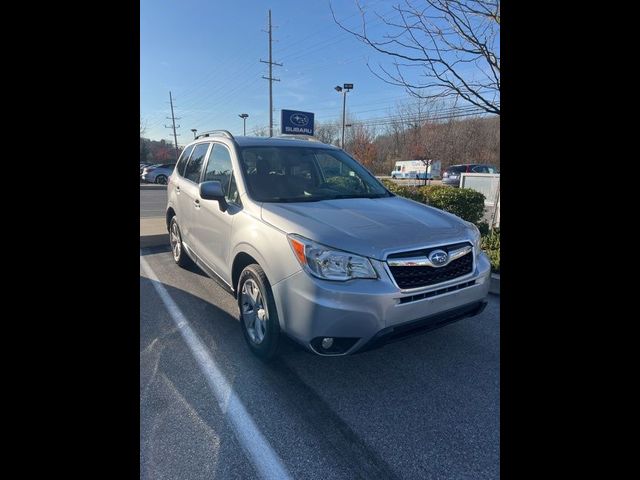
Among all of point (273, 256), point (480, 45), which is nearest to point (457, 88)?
point (480, 45)

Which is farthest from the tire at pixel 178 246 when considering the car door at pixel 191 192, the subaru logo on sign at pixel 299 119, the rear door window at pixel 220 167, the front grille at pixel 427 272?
the subaru logo on sign at pixel 299 119

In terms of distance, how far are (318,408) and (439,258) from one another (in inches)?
51.5

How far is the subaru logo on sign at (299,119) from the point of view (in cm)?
1784

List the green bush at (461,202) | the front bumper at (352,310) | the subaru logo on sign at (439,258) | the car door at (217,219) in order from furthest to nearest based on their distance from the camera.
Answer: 1. the green bush at (461,202)
2. the car door at (217,219)
3. the subaru logo on sign at (439,258)
4. the front bumper at (352,310)

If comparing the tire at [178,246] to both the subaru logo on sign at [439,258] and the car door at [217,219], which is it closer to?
the car door at [217,219]

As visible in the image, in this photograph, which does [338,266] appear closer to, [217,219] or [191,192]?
[217,219]

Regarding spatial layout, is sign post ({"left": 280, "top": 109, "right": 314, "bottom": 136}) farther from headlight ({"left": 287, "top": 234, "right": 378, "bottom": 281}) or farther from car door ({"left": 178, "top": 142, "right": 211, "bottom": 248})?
headlight ({"left": 287, "top": 234, "right": 378, "bottom": 281})

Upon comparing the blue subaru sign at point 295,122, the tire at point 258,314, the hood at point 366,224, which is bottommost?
the tire at point 258,314

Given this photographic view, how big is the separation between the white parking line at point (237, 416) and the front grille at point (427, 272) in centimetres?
126
